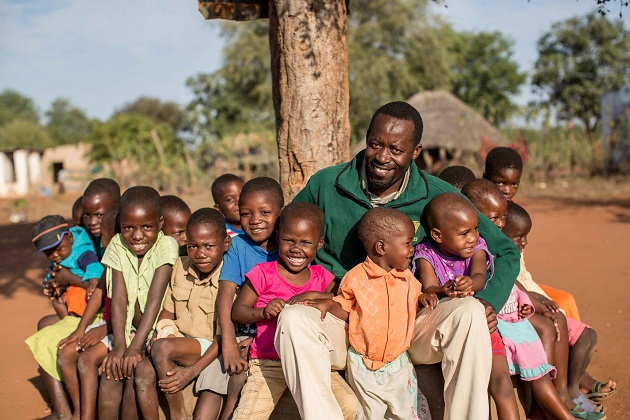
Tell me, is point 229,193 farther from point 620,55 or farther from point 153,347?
point 620,55

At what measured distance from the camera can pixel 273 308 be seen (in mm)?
2791

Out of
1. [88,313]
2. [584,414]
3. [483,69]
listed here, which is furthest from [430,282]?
[483,69]

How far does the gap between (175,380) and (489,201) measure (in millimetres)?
2052

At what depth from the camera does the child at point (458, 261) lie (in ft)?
9.49

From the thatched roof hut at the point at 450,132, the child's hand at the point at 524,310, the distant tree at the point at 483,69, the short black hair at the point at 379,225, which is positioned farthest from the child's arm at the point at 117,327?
the distant tree at the point at 483,69

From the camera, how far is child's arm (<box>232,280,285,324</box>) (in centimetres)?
280

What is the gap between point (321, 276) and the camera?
3098mm

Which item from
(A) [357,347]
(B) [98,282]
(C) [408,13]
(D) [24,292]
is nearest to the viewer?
(A) [357,347]

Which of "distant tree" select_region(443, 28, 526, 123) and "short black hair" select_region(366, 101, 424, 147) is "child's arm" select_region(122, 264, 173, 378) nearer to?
"short black hair" select_region(366, 101, 424, 147)

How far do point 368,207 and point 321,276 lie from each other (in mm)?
484

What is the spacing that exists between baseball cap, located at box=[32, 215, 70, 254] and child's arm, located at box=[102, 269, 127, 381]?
0.70m

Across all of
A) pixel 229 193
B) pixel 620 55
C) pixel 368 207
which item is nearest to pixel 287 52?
pixel 229 193

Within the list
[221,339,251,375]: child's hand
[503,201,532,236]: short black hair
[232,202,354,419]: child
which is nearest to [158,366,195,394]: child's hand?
[221,339,251,375]: child's hand

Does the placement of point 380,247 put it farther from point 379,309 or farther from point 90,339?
point 90,339
